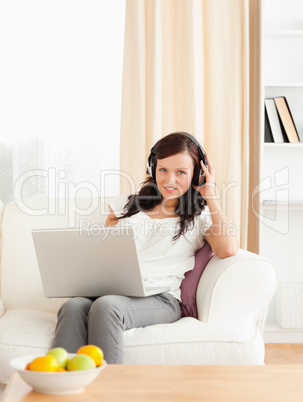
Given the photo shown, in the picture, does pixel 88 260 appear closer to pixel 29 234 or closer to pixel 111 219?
pixel 111 219

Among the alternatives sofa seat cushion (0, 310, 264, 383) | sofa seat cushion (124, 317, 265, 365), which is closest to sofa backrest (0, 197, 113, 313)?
sofa seat cushion (0, 310, 264, 383)

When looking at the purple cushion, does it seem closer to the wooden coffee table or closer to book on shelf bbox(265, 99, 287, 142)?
the wooden coffee table

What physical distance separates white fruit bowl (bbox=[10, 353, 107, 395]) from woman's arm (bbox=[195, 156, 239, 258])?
1.03 meters

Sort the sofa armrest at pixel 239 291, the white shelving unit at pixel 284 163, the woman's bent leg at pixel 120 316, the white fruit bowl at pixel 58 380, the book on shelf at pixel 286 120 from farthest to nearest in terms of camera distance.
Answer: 1. the white shelving unit at pixel 284 163
2. the book on shelf at pixel 286 120
3. the sofa armrest at pixel 239 291
4. the woman's bent leg at pixel 120 316
5. the white fruit bowl at pixel 58 380

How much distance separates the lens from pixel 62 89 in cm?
346

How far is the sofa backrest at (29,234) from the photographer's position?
2.34m

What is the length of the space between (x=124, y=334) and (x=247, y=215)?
5.23 feet

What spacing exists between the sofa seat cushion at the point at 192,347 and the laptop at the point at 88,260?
0.19 metres

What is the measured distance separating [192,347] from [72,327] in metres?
0.40

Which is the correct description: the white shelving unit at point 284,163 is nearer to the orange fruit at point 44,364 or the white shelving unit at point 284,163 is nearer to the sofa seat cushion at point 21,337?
the sofa seat cushion at point 21,337

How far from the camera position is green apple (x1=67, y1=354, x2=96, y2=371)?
47.8 inches

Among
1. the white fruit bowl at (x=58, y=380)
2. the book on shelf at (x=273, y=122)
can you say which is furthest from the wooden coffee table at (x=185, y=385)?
the book on shelf at (x=273, y=122)

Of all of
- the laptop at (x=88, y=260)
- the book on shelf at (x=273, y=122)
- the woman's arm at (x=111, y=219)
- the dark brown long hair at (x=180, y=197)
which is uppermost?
the book on shelf at (x=273, y=122)

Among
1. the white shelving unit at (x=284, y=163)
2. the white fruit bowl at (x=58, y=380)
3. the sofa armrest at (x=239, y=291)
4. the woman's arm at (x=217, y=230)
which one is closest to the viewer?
the white fruit bowl at (x=58, y=380)
